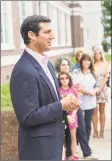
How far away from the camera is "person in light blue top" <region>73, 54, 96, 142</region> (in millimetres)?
6848

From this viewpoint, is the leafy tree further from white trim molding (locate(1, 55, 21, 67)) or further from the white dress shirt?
the white dress shirt

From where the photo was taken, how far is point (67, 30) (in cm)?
3569

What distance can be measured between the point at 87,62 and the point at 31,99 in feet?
13.2

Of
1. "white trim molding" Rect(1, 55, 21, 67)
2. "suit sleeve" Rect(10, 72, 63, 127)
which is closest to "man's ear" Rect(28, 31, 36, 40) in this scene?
"suit sleeve" Rect(10, 72, 63, 127)

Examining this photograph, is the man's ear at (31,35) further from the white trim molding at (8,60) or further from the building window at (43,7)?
the building window at (43,7)


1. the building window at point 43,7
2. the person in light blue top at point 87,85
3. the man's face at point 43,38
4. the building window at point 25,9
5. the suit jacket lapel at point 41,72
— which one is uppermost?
the building window at point 43,7

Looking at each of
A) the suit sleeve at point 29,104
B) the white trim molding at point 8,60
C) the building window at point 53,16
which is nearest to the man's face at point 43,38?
the suit sleeve at point 29,104

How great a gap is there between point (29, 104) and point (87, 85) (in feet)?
13.5

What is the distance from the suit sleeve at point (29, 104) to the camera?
289 centimetres

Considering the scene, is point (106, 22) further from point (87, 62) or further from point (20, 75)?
point (20, 75)

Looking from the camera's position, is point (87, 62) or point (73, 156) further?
point (87, 62)

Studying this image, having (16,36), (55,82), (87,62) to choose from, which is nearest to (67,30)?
(16,36)

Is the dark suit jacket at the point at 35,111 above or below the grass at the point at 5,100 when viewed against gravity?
above

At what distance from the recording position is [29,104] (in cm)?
288
